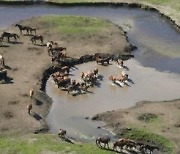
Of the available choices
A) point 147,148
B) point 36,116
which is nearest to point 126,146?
point 147,148

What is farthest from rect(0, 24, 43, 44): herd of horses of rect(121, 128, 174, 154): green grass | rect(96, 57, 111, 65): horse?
rect(121, 128, 174, 154): green grass

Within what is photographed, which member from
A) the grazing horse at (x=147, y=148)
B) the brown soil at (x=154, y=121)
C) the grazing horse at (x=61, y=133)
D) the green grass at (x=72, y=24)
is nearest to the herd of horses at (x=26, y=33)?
the green grass at (x=72, y=24)

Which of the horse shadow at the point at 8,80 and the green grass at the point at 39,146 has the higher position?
the horse shadow at the point at 8,80

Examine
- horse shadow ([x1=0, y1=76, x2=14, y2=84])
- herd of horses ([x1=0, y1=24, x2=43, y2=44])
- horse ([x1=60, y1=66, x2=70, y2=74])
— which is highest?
herd of horses ([x1=0, y1=24, x2=43, y2=44])

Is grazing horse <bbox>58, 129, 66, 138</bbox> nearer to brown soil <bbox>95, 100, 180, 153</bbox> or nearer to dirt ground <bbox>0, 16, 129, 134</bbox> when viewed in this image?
dirt ground <bbox>0, 16, 129, 134</bbox>

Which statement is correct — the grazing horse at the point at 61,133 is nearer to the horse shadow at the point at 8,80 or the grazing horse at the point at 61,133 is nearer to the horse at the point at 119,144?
the horse at the point at 119,144

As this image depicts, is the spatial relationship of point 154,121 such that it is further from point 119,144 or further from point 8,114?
point 8,114
